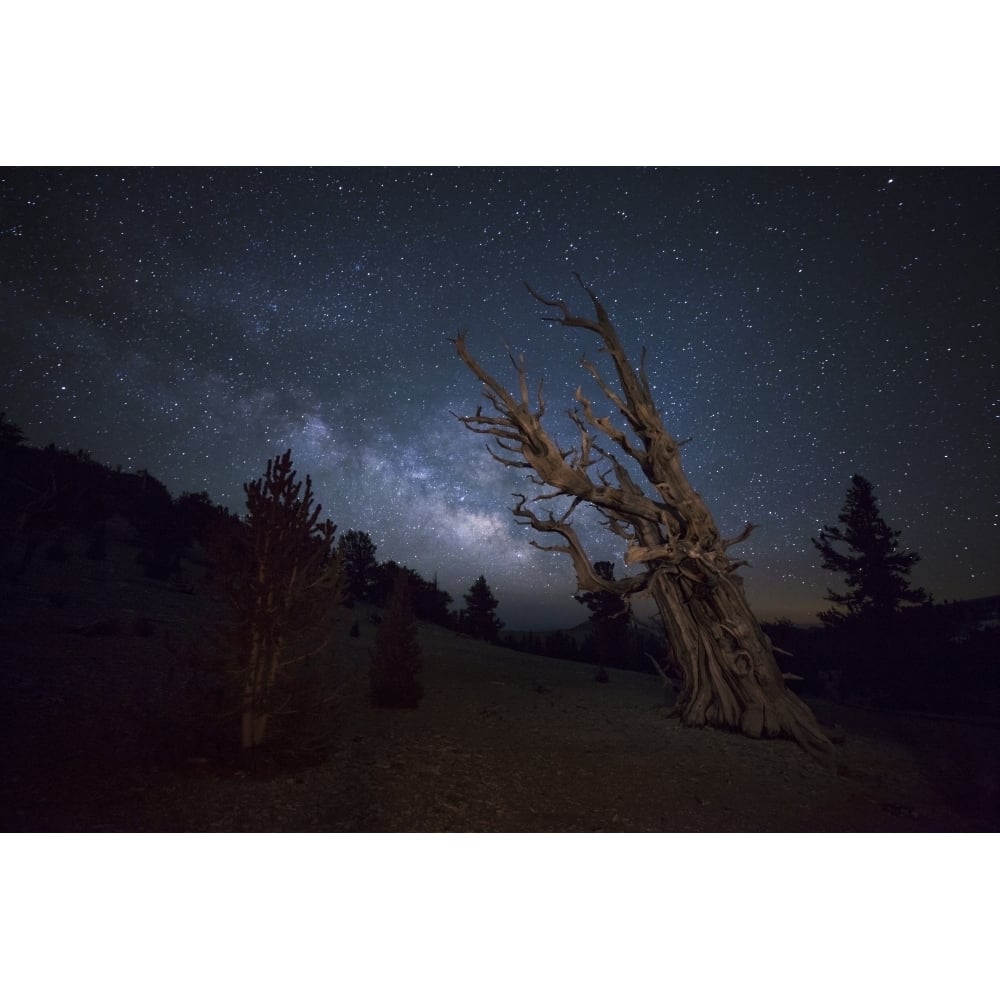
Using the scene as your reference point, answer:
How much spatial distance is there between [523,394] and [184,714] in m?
5.60

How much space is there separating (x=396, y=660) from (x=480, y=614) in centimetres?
1648

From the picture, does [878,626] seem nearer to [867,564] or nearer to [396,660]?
[867,564]

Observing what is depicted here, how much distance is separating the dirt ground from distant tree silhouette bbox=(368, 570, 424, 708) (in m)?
0.38

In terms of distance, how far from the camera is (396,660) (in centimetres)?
817

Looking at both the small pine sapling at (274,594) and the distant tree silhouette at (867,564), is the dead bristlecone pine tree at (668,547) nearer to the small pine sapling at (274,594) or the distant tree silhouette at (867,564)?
the small pine sapling at (274,594)

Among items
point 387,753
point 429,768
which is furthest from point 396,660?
point 429,768

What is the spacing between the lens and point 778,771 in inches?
229

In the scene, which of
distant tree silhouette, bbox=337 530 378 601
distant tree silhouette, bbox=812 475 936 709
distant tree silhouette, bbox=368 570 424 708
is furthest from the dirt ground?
distant tree silhouette, bbox=337 530 378 601

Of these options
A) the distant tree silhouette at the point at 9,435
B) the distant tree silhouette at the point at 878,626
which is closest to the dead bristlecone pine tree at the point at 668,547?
the distant tree silhouette at the point at 878,626

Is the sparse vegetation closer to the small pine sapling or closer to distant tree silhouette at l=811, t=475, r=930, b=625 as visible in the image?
the small pine sapling

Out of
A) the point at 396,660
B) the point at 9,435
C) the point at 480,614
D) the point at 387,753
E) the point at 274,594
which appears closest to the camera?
the point at 274,594

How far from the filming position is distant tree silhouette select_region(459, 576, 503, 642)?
24.3 meters

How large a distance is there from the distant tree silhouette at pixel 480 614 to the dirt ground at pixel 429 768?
15.3 m

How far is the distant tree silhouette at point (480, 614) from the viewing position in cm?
2428
